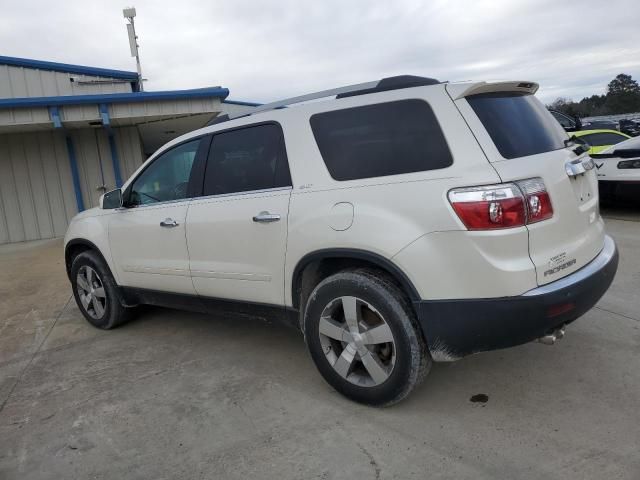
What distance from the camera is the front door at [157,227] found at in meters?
4.07

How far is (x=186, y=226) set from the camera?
13.0 feet

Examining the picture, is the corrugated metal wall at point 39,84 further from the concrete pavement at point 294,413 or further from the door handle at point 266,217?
the door handle at point 266,217

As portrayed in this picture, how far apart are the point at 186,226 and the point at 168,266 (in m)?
0.45

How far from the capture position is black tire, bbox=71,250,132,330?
4.83m

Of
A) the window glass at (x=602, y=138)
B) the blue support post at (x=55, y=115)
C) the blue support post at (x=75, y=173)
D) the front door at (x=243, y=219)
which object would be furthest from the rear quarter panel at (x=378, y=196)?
the blue support post at (x=75, y=173)

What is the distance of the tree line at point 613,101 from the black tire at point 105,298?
5322 centimetres

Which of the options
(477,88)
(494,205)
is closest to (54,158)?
(477,88)

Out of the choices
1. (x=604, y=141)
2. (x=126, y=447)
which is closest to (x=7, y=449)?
(x=126, y=447)

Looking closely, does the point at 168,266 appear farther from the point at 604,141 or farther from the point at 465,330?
the point at 604,141

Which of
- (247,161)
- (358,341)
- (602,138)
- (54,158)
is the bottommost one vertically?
(358,341)

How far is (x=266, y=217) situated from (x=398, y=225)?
3.23ft

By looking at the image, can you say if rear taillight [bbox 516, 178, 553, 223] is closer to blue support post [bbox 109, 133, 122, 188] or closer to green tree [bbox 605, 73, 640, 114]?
blue support post [bbox 109, 133, 122, 188]

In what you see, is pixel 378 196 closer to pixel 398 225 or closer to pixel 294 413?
pixel 398 225

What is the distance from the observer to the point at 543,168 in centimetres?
274
